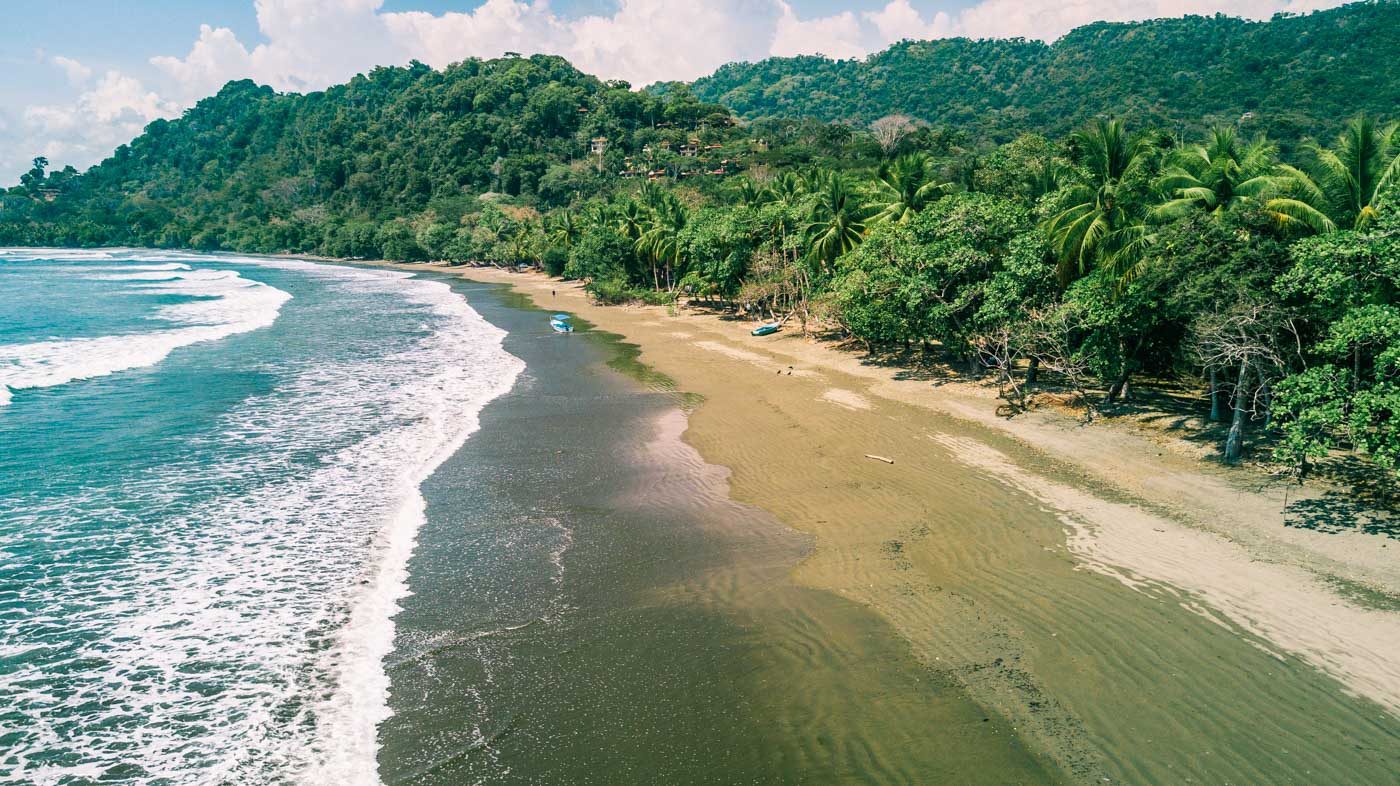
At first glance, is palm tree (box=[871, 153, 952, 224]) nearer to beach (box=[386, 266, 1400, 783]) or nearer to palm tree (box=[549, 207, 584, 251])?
beach (box=[386, 266, 1400, 783])

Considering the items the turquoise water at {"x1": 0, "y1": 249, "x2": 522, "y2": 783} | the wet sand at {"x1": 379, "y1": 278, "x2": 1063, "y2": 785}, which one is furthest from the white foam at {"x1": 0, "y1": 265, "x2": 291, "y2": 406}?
the wet sand at {"x1": 379, "y1": 278, "x2": 1063, "y2": 785}

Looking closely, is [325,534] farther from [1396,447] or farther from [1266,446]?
[1266,446]

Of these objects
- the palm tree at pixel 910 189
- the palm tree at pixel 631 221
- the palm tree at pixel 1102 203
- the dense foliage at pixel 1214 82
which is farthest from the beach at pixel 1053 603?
the dense foliage at pixel 1214 82

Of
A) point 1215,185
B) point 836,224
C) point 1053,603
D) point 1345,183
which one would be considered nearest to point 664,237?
point 836,224

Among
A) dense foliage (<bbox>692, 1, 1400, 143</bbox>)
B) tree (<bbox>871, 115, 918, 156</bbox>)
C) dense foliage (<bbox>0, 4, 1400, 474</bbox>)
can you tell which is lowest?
dense foliage (<bbox>0, 4, 1400, 474</bbox>)

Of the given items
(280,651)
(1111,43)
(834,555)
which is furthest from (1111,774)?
(1111,43)

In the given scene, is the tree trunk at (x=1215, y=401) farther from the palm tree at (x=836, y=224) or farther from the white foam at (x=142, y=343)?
the white foam at (x=142, y=343)
